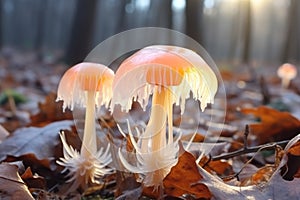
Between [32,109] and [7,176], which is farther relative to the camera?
[32,109]

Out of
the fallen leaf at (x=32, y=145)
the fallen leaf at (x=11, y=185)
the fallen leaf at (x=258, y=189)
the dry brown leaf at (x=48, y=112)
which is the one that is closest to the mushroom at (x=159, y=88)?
the fallen leaf at (x=258, y=189)

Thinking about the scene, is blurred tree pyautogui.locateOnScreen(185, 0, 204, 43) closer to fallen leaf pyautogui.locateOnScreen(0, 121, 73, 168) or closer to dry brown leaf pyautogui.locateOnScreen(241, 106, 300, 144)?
dry brown leaf pyautogui.locateOnScreen(241, 106, 300, 144)

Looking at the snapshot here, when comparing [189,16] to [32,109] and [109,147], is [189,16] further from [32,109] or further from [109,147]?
[109,147]

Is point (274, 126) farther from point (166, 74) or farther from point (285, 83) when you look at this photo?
point (285, 83)

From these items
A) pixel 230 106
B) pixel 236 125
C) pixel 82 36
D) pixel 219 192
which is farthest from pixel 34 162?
pixel 82 36

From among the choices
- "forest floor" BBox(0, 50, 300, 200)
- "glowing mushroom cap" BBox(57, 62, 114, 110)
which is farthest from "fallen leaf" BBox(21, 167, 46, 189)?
"glowing mushroom cap" BBox(57, 62, 114, 110)

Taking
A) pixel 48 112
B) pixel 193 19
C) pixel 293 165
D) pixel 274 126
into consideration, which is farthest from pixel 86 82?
pixel 193 19

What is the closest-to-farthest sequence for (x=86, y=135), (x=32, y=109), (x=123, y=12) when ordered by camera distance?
(x=86, y=135) < (x=32, y=109) < (x=123, y=12)
